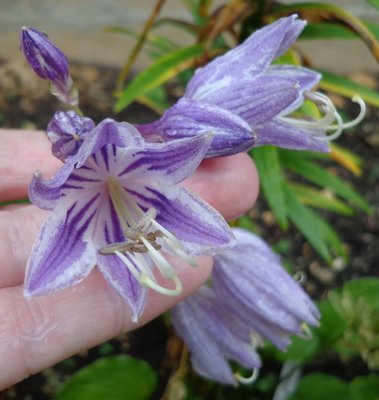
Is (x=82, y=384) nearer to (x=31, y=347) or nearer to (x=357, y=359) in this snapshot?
(x=31, y=347)

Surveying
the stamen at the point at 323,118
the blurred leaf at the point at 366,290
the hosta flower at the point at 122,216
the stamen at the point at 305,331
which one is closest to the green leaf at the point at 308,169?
the blurred leaf at the point at 366,290

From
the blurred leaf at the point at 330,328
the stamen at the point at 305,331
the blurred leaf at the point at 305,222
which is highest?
the stamen at the point at 305,331

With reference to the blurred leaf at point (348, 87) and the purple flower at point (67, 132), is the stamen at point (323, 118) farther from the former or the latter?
the blurred leaf at point (348, 87)

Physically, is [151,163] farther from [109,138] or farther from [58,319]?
[58,319]

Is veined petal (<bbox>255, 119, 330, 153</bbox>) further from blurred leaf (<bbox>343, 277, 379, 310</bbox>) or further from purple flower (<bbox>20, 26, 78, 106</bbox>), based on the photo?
blurred leaf (<bbox>343, 277, 379, 310</bbox>)

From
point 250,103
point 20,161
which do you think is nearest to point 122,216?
point 250,103
